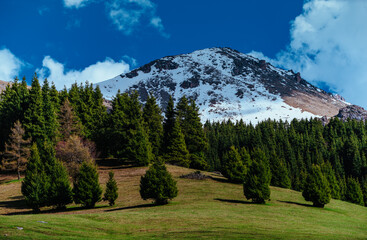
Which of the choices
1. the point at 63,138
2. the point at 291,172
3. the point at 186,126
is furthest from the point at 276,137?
the point at 63,138

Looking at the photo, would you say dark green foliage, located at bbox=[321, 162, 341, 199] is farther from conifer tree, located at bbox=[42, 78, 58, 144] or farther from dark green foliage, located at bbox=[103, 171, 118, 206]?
conifer tree, located at bbox=[42, 78, 58, 144]

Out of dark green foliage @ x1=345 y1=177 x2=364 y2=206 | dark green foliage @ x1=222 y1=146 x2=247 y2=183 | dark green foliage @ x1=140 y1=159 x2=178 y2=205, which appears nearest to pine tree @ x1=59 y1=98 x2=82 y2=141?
dark green foliage @ x1=140 y1=159 x2=178 y2=205

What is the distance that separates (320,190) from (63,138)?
43.9 meters

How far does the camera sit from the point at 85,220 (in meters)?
21.9

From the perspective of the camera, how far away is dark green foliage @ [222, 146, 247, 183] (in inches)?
1796

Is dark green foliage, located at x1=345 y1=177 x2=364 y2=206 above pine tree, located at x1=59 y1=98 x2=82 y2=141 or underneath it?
underneath

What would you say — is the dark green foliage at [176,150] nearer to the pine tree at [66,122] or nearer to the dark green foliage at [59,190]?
the pine tree at [66,122]

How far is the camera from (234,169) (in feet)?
150

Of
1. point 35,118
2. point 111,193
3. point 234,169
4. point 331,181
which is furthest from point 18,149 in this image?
point 331,181

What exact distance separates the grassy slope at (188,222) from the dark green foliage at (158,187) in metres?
1.10

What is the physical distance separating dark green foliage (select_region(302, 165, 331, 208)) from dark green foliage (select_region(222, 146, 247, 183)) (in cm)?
1056

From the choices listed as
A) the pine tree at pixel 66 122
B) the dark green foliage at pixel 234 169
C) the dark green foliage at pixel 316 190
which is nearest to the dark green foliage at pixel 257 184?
the dark green foliage at pixel 316 190

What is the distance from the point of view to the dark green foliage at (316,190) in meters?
36.5

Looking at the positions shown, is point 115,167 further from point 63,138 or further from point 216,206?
point 216,206
